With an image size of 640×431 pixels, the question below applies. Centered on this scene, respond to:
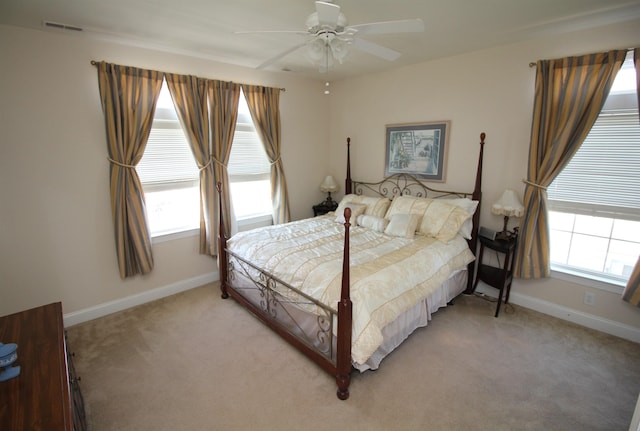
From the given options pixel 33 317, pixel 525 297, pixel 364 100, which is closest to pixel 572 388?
pixel 525 297

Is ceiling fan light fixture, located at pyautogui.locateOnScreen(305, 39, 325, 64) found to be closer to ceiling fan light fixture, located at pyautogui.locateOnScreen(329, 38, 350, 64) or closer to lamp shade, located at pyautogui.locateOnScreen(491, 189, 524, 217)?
ceiling fan light fixture, located at pyautogui.locateOnScreen(329, 38, 350, 64)

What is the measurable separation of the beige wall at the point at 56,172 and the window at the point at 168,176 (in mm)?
→ 409

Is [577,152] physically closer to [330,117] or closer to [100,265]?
[330,117]

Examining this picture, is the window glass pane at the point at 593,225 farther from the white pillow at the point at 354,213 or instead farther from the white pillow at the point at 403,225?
the white pillow at the point at 354,213

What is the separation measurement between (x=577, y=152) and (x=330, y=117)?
333cm

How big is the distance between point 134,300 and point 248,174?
80.7 inches

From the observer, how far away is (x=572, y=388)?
86.5 inches

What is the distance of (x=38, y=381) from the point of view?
4.35 ft

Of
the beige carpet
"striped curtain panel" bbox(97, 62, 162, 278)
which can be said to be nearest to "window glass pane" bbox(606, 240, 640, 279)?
the beige carpet

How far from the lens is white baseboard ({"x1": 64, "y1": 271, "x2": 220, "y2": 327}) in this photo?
3040 millimetres

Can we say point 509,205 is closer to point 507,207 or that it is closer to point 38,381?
point 507,207

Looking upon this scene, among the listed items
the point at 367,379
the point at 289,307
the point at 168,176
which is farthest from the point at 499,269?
the point at 168,176

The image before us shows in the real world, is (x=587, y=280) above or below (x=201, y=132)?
below

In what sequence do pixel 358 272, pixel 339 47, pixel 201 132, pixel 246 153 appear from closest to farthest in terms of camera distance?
pixel 339 47 < pixel 358 272 < pixel 201 132 < pixel 246 153
